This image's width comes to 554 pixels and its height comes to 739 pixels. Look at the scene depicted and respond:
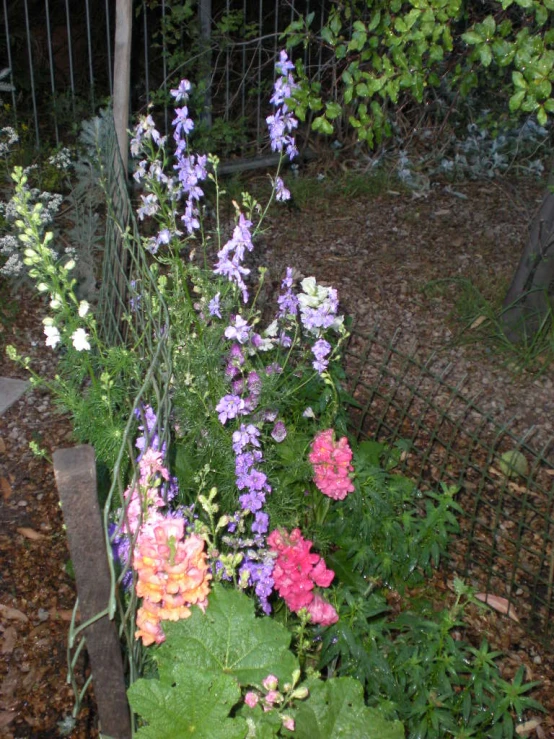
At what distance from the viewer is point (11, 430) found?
3176 millimetres

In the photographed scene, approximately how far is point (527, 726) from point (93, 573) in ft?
5.01

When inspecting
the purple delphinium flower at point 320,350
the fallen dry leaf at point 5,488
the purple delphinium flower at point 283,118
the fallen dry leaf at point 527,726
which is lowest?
the fallen dry leaf at point 5,488

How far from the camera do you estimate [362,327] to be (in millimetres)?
4059

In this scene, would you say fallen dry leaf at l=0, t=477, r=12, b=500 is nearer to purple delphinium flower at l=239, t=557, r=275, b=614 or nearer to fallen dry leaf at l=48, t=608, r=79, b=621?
fallen dry leaf at l=48, t=608, r=79, b=621

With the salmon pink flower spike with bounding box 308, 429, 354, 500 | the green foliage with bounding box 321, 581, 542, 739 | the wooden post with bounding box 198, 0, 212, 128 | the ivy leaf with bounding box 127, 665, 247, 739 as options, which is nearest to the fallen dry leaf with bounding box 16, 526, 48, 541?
the salmon pink flower spike with bounding box 308, 429, 354, 500

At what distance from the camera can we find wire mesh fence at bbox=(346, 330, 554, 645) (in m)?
2.49

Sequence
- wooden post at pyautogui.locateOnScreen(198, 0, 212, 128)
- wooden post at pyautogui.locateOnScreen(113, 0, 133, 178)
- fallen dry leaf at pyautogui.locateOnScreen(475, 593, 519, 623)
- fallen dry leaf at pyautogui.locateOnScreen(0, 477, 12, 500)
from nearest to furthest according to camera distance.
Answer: fallen dry leaf at pyautogui.locateOnScreen(475, 593, 519, 623)
fallen dry leaf at pyautogui.locateOnScreen(0, 477, 12, 500)
wooden post at pyautogui.locateOnScreen(113, 0, 133, 178)
wooden post at pyautogui.locateOnScreen(198, 0, 212, 128)

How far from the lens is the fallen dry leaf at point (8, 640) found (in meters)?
2.25

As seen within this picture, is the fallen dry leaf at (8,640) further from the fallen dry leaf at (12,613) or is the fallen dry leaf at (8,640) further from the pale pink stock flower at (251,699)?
the pale pink stock flower at (251,699)

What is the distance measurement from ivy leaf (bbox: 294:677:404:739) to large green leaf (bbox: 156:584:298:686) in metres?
0.07

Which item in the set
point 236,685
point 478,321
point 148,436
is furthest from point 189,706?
point 478,321

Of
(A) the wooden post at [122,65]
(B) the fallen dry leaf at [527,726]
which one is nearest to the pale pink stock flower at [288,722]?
Result: (B) the fallen dry leaf at [527,726]

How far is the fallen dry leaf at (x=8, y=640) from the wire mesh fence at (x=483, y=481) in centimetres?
135

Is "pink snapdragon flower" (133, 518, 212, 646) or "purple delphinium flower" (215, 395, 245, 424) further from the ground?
"pink snapdragon flower" (133, 518, 212, 646)
